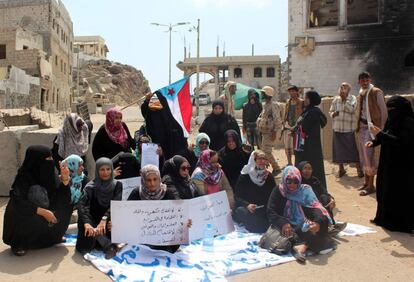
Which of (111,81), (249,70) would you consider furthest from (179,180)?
(111,81)

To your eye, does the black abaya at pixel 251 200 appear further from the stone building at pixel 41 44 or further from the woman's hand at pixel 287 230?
the stone building at pixel 41 44

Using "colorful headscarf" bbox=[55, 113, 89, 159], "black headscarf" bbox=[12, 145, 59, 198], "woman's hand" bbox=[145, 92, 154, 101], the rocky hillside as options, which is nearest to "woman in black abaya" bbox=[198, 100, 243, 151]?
"woman's hand" bbox=[145, 92, 154, 101]

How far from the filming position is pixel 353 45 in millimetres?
15633

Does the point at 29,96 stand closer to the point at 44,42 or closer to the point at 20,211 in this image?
the point at 44,42

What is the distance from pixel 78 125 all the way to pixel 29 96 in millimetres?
18029

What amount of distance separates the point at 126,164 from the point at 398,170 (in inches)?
126

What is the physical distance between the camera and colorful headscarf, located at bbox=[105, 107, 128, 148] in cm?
541

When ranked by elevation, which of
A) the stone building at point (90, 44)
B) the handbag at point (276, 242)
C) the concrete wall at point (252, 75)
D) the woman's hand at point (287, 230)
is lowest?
the handbag at point (276, 242)

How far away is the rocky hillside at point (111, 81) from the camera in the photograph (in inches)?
2090

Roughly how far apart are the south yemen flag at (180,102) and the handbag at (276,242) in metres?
2.36

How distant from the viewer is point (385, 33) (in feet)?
49.4

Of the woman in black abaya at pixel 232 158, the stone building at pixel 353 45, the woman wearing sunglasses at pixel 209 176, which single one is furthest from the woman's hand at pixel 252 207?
the stone building at pixel 353 45

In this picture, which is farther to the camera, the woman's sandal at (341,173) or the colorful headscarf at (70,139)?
the woman's sandal at (341,173)

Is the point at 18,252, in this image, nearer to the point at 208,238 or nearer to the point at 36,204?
the point at 36,204
